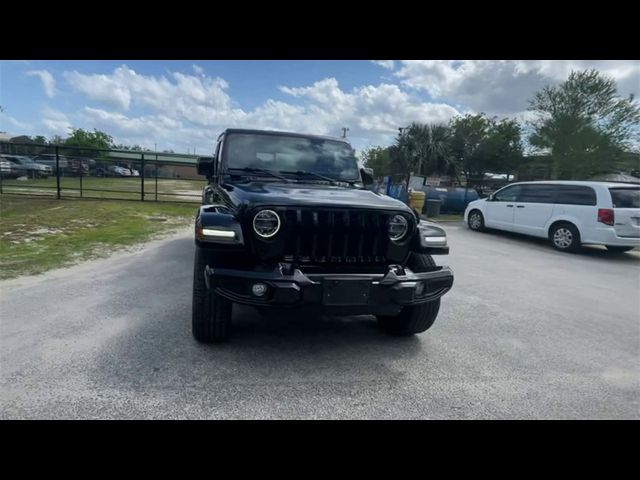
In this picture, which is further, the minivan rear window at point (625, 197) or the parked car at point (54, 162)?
the parked car at point (54, 162)

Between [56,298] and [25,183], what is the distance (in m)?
15.4

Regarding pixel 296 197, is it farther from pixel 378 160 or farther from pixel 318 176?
pixel 378 160

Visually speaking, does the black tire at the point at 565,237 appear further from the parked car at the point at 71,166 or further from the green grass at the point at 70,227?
the parked car at the point at 71,166

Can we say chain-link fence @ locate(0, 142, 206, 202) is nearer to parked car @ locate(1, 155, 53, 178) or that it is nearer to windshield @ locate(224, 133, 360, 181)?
parked car @ locate(1, 155, 53, 178)

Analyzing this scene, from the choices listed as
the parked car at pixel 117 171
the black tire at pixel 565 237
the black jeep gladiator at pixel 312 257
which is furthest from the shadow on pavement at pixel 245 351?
the parked car at pixel 117 171

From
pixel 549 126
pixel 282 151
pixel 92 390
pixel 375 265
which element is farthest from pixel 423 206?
pixel 549 126

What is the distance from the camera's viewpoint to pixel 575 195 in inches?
356

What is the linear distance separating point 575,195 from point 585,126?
23.6 meters

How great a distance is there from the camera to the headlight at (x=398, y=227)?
9.86 ft

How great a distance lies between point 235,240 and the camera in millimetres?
2688

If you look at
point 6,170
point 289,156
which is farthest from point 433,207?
point 6,170

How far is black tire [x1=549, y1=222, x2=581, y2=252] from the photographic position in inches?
351

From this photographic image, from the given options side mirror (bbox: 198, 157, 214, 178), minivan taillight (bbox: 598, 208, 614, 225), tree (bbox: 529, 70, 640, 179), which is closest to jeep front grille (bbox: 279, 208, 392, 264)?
side mirror (bbox: 198, 157, 214, 178)

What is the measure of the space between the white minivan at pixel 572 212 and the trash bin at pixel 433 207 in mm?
4390
